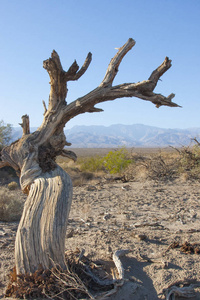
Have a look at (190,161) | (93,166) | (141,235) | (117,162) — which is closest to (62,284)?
(141,235)

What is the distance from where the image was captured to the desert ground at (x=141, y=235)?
148 inches

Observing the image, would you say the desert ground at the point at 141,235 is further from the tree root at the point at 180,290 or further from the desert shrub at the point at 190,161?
the desert shrub at the point at 190,161

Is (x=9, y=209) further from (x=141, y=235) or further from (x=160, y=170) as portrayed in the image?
(x=160, y=170)

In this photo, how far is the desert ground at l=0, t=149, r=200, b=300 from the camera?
12.4 feet

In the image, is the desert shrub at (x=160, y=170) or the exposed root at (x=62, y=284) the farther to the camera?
the desert shrub at (x=160, y=170)

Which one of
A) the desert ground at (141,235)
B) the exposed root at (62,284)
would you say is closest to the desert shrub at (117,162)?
the desert ground at (141,235)

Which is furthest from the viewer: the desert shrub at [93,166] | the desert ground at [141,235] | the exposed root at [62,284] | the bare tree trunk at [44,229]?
the desert shrub at [93,166]

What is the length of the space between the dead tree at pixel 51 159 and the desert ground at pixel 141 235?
760 mm

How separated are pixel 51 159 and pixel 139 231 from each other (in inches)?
106

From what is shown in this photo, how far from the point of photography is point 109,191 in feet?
33.7

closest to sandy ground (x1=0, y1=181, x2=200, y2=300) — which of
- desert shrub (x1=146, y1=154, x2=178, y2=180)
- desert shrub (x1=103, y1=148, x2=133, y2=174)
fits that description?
desert shrub (x1=146, y1=154, x2=178, y2=180)

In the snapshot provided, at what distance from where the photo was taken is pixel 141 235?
5.32 meters

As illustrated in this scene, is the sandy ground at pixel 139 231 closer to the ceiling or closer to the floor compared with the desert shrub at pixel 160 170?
closer to the floor

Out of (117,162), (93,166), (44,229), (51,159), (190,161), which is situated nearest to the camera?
(44,229)
